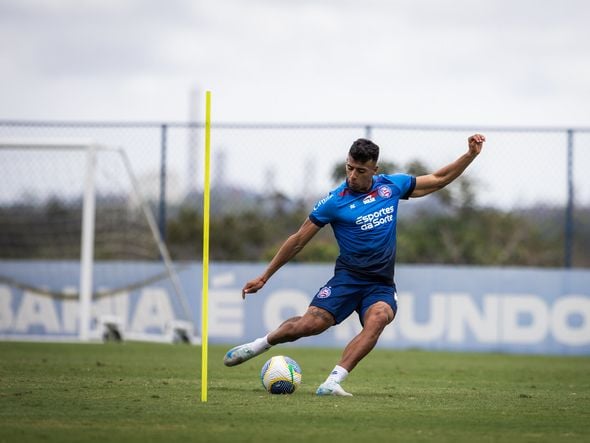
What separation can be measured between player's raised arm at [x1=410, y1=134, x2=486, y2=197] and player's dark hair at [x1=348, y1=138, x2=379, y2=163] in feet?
1.83

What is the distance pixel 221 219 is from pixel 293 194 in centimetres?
158

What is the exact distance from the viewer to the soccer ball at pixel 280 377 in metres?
9.10

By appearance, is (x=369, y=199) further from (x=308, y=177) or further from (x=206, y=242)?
(x=308, y=177)

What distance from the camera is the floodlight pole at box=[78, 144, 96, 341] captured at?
59.6ft

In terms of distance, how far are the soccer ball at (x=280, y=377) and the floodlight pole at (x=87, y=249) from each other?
9545 mm

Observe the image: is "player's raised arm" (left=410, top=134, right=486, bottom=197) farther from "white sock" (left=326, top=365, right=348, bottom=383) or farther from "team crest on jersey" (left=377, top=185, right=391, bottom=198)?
"white sock" (left=326, top=365, right=348, bottom=383)

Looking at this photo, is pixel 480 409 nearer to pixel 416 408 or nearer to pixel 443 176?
pixel 416 408

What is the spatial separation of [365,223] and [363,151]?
689 mm

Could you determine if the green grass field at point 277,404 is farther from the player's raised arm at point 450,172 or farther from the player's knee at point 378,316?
the player's raised arm at point 450,172

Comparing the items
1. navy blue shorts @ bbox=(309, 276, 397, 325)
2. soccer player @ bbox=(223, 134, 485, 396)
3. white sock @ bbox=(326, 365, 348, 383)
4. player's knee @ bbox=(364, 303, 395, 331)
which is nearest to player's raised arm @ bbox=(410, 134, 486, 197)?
soccer player @ bbox=(223, 134, 485, 396)

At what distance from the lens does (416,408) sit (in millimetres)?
8148

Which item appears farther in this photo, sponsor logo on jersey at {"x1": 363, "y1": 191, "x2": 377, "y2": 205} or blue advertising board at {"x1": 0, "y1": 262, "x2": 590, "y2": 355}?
blue advertising board at {"x1": 0, "y1": 262, "x2": 590, "y2": 355}

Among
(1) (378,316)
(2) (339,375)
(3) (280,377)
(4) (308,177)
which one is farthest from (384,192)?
(4) (308,177)

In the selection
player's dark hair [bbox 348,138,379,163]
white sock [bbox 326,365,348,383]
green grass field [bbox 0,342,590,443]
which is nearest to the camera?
green grass field [bbox 0,342,590,443]
